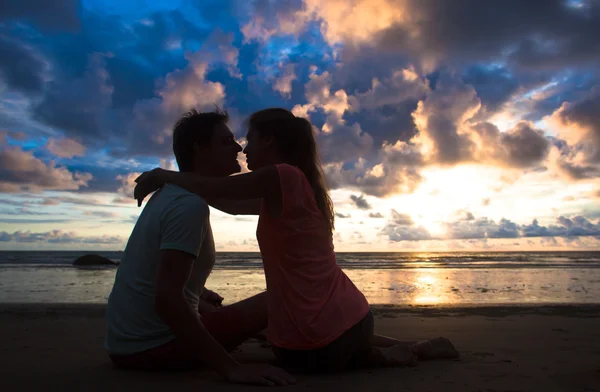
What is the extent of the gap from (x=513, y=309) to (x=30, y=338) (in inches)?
267

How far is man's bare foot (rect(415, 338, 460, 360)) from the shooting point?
11.5 feet

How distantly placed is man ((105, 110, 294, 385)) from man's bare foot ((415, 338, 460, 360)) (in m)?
1.24

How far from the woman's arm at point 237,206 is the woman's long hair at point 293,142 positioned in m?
0.82

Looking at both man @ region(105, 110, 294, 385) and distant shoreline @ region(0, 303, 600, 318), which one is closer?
man @ region(105, 110, 294, 385)

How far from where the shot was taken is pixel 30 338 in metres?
4.80

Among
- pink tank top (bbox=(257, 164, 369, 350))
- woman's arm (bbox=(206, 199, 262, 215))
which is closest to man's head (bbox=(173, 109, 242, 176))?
pink tank top (bbox=(257, 164, 369, 350))

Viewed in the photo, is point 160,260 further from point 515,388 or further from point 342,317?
point 515,388

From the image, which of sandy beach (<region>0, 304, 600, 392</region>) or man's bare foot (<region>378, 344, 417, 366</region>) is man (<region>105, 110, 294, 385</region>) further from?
man's bare foot (<region>378, 344, 417, 366</region>)

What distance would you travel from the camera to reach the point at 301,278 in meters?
2.81

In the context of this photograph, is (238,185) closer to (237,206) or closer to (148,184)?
(148,184)

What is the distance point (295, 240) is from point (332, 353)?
0.74m

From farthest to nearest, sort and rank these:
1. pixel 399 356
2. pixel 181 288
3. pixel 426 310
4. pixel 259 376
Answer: pixel 426 310, pixel 399 356, pixel 259 376, pixel 181 288

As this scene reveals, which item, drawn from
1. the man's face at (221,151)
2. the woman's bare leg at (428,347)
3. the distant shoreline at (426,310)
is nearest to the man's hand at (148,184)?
the man's face at (221,151)

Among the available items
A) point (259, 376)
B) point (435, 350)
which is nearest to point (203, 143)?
point (259, 376)
